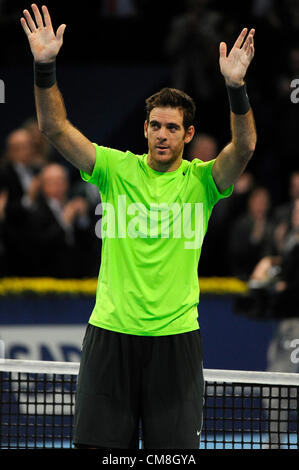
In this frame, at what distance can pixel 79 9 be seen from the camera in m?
15.7

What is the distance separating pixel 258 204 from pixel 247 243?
2.72 feet

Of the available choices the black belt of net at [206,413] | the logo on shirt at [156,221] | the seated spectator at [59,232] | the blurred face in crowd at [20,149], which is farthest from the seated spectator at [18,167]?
the logo on shirt at [156,221]

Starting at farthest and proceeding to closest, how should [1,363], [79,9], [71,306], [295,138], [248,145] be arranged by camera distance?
[79,9], [295,138], [71,306], [1,363], [248,145]

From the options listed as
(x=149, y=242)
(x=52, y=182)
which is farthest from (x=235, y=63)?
(x=52, y=182)

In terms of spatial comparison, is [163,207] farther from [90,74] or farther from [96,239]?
[90,74]

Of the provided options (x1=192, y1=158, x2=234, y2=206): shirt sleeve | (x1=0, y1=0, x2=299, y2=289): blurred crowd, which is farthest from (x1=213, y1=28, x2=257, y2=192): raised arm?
(x1=0, y1=0, x2=299, y2=289): blurred crowd

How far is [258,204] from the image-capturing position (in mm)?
12062

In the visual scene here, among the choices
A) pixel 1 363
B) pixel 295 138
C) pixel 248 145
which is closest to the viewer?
pixel 248 145

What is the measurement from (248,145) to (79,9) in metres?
11.1

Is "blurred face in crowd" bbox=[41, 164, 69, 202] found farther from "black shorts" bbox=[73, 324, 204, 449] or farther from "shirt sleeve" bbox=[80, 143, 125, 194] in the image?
"black shorts" bbox=[73, 324, 204, 449]

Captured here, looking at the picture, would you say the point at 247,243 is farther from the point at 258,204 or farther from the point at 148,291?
the point at 148,291

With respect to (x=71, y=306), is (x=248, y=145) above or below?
above

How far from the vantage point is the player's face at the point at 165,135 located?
5273 millimetres

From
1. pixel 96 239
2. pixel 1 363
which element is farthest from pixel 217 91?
pixel 1 363
